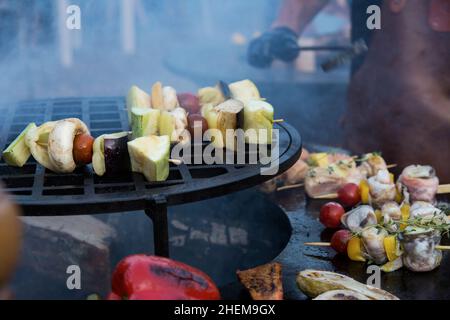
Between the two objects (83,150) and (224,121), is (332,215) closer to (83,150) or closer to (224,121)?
(224,121)

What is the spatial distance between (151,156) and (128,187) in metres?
0.21

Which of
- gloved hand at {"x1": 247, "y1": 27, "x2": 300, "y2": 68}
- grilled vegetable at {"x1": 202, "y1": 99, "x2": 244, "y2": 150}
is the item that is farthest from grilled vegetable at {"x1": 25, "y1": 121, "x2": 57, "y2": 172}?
gloved hand at {"x1": 247, "y1": 27, "x2": 300, "y2": 68}

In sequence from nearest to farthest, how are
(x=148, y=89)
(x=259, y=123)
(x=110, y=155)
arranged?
(x=110, y=155)
(x=259, y=123)
(x=148, y=89)

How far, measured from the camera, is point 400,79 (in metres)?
4.95

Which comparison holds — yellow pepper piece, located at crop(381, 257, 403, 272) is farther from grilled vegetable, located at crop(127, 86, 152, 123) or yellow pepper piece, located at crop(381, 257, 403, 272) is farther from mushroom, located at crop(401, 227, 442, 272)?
grilled vegetable, located at crop(127, 86, 152, 123)

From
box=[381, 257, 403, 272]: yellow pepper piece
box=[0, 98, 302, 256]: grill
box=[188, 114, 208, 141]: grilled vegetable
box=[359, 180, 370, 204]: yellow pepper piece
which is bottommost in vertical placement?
box=[381, 257, 403, 272]: yellow pepper piece

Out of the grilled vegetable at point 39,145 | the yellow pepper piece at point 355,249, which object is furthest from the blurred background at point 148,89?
the grilled vegetable at point 39,145

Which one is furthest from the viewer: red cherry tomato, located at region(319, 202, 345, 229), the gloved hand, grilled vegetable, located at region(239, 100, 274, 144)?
the gloved hand

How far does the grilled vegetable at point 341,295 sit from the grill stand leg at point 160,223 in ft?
2.66

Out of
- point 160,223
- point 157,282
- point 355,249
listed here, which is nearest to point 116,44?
point 355,249

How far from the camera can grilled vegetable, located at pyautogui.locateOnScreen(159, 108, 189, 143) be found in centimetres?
343

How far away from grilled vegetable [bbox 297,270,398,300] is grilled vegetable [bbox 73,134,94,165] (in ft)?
4.38

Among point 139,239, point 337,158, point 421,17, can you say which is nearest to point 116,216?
point 139,239

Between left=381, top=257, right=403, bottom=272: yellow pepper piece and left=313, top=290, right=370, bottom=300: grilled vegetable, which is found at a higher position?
left=313, top=290, right=370, bottom=300: grilled vegetable
